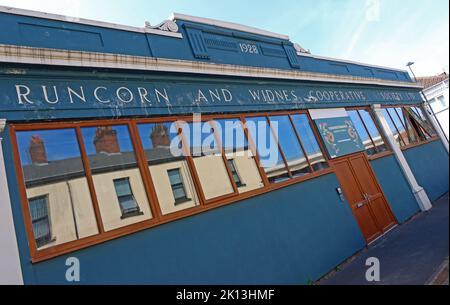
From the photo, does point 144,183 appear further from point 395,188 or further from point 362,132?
point 395,188

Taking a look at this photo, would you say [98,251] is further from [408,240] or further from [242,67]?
[408,240]

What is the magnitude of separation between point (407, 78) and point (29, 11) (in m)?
15.7

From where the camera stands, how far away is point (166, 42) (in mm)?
6113

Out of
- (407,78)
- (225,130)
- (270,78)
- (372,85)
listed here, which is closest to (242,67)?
(270,78)

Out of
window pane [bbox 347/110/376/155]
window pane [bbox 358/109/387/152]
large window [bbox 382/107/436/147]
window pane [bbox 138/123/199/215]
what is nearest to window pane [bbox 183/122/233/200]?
window pane [bbox 138/123/199/215]

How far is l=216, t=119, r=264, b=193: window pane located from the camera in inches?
230

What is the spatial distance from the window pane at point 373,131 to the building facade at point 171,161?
62.7 inches

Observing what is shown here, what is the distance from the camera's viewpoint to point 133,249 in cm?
408

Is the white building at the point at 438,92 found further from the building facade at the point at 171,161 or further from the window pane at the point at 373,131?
the building facade at the point at 171,161

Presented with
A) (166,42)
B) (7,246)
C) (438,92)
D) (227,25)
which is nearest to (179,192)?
(7,246)

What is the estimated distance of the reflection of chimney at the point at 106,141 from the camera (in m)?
4.53

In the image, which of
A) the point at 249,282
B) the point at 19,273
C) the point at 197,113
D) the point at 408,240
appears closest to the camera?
the point at 19,273

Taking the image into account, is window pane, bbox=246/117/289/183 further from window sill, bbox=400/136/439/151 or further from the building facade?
window sill, bbox=400/136/439/151

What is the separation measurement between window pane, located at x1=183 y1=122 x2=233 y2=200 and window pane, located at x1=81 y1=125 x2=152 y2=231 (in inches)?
45.1
